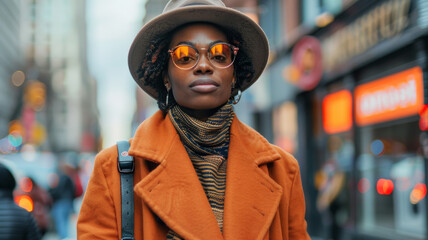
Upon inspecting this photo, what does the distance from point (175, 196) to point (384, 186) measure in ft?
26.4

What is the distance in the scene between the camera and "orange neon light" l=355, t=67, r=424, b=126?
8.43 metres

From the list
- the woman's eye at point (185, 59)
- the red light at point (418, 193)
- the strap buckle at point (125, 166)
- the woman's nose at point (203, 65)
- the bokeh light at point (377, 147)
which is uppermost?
the woman's eye at point (185, 59)

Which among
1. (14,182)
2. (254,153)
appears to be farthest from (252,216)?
(14,182)

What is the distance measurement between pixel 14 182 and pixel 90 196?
9.05 feet

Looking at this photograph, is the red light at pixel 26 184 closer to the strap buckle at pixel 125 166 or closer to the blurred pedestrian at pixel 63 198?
the blurred pedestrian at pixel 63 198

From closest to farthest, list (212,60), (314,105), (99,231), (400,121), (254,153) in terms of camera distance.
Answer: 1. (99,231)
2. (212,60)
3. (254,153)
4. (400,121)
5. (314,105)

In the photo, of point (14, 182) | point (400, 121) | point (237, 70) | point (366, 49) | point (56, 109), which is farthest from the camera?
point (56, 109)

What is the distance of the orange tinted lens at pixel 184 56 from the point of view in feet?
7.89

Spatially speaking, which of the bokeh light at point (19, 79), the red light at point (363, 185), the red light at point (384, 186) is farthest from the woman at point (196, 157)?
the bokeh light at point (19, 79)

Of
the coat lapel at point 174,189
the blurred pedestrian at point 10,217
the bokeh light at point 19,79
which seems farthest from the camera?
the bokeh light at point 19,79

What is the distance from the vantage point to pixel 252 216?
240 centimetres

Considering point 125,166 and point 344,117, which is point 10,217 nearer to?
point 125,166

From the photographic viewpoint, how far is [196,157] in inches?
98.0

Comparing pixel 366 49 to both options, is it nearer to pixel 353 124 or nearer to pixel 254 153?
pixel 353 124
